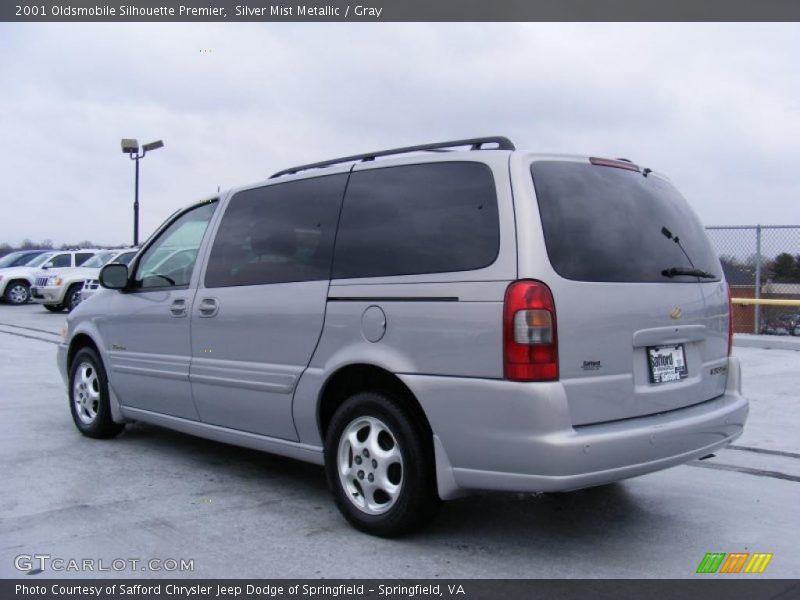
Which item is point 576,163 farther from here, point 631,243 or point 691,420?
point 691,420

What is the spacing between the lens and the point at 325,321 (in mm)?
4184

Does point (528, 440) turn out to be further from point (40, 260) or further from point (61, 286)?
point (40, 260)

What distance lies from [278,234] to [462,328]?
1574 millimetres

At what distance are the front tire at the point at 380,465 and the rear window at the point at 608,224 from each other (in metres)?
1.05

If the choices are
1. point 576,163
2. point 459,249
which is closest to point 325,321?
point 459,249

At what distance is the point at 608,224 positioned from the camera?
3.80 metres

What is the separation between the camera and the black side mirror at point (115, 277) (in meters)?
5.79

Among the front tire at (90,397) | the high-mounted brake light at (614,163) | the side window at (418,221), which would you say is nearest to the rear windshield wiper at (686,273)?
the high-mounted brake light at (614,163)

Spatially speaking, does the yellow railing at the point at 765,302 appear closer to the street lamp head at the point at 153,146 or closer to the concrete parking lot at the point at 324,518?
the concrete parking lot at the point at 324,518

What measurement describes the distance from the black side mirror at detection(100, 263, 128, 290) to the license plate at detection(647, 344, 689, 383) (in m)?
3.78

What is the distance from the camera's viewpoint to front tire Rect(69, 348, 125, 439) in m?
6.06

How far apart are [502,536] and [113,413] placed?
3328 mm

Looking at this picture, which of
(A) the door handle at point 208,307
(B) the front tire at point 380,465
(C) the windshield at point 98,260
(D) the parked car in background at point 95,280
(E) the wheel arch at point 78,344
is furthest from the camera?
(C) the windshield at point 98,260

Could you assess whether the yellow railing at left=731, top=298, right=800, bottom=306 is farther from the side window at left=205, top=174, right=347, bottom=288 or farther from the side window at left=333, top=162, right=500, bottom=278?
the side window at left=333, top=162, right=500, bottom=278
